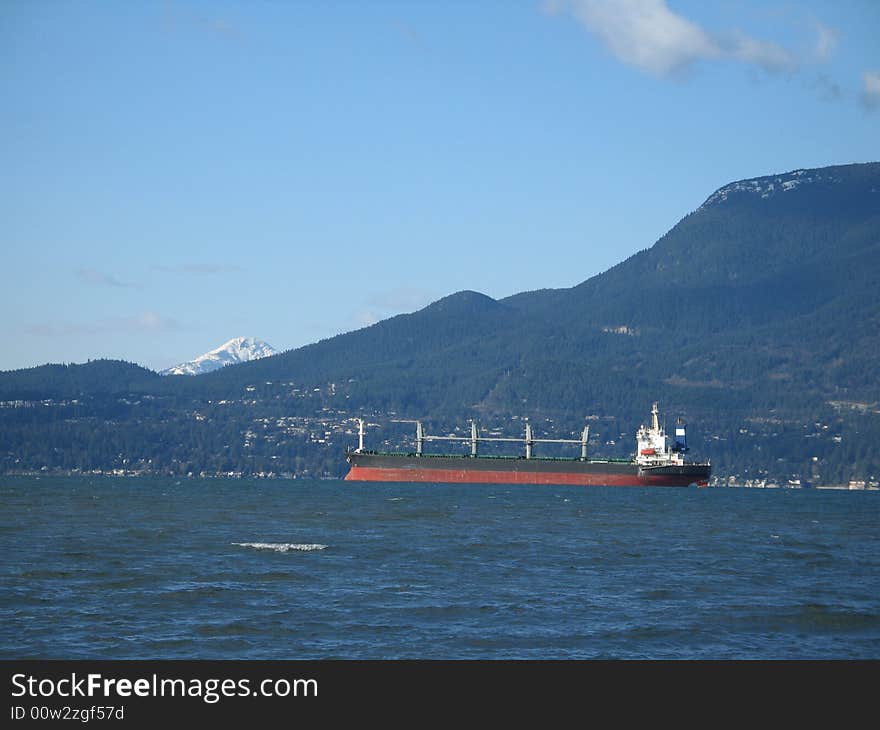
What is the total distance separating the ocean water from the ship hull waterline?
104 meters

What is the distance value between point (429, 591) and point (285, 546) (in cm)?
1691

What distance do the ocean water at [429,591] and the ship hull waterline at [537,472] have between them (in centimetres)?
10400

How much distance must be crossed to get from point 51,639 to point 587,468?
156573mm

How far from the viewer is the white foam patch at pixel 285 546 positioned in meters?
56.2

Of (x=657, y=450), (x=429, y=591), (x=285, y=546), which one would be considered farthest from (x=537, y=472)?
(x=429, y=591)

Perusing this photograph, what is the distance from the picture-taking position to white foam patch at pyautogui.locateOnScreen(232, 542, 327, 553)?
56.2 metres

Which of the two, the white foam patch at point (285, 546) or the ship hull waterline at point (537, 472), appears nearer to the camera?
the white foam patch at point (285, 546)

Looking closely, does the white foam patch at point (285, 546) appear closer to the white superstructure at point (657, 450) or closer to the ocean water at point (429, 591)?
the ocean water at point (429, 591)

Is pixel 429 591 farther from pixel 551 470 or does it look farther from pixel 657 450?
pixel 657 450

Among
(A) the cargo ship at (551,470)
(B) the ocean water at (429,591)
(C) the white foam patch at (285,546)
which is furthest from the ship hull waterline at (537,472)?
(C) the white foam patch at (285,546)

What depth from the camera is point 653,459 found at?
184 meters

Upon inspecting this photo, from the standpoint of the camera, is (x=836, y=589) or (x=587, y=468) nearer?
(x=836, y=589)
